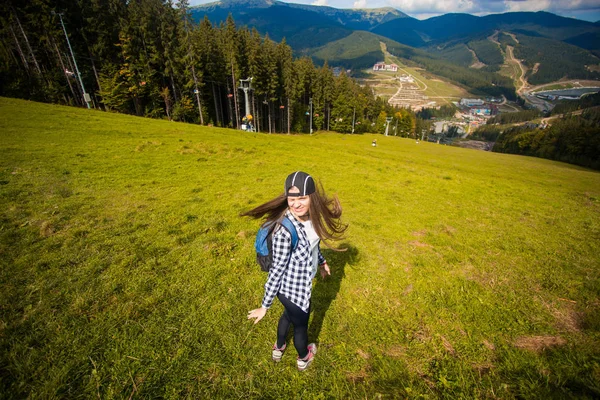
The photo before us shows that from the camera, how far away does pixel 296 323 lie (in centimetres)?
334

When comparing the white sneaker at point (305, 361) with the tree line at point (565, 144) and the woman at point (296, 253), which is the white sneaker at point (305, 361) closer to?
the woman at point (296, 253)

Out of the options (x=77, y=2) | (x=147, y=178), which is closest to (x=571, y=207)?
(x=147, y=178)

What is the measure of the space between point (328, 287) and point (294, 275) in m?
2.58

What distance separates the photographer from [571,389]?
3.29 metres

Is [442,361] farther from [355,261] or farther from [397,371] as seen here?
[355,261]

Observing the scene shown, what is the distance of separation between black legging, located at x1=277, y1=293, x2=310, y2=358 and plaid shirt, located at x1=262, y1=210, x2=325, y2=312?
71mm

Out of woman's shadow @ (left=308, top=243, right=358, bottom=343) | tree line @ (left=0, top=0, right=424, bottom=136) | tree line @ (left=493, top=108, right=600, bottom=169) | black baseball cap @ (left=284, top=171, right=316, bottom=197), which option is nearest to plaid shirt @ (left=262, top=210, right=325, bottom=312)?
black baseball cap @ (left=284, top=171, right=316, bottom=197)

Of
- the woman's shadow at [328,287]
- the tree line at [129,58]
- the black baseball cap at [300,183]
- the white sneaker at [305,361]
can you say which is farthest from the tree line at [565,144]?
the black baseball cap at [300,183]

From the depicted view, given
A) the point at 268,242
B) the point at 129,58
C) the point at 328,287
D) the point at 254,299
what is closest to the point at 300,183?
the point at 268,242

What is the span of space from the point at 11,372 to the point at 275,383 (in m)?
3.52

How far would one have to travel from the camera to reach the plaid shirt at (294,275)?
3.08 meters

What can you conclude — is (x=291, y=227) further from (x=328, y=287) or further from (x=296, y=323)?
(x=328, y=287)

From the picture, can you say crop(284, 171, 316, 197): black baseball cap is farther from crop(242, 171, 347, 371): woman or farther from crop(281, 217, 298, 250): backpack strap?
crop(281, 217, 298, 250): backpack strap

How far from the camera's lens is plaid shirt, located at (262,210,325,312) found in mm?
3080
